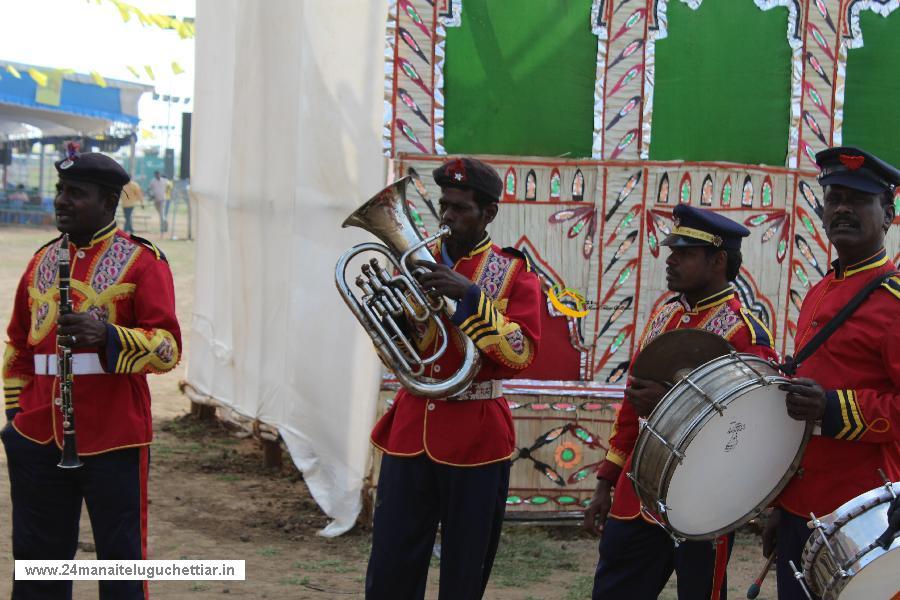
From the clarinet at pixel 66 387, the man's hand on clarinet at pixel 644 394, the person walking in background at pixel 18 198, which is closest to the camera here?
the man's hand on clarinet at pixel 644 394

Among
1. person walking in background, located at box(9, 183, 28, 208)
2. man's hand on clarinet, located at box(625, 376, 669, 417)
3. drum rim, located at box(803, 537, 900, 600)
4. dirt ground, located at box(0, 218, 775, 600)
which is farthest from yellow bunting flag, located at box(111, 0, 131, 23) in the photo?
person walking in background, located at box(9, 183, 28, 208)

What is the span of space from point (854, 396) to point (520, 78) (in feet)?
12.8

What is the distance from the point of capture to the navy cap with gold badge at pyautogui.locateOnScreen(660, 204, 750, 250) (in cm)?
425

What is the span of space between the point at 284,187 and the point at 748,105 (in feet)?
11.0

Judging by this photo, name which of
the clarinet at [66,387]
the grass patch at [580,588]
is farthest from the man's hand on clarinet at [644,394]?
the grass patch at [580,588]

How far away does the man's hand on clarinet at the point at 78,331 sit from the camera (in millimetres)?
4297

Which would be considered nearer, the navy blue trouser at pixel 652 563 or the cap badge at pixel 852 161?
the cap badge at pixel 852 161

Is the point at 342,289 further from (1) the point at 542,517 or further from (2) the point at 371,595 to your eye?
(1) the point at 542,517

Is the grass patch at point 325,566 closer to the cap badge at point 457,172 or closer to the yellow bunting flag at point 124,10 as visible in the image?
the cap badge at point 457,172

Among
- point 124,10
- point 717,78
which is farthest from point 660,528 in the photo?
point 124,10

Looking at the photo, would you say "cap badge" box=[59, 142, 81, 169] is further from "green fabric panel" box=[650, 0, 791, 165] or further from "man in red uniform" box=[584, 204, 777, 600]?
"green fabric panel" box=[650, 0, 791, 165]

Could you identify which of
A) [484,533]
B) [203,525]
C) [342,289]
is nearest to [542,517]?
[203,525]

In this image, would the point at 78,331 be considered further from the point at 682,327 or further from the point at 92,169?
the point at 682,327

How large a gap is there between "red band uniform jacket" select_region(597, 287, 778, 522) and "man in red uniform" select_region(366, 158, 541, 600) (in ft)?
1.44
